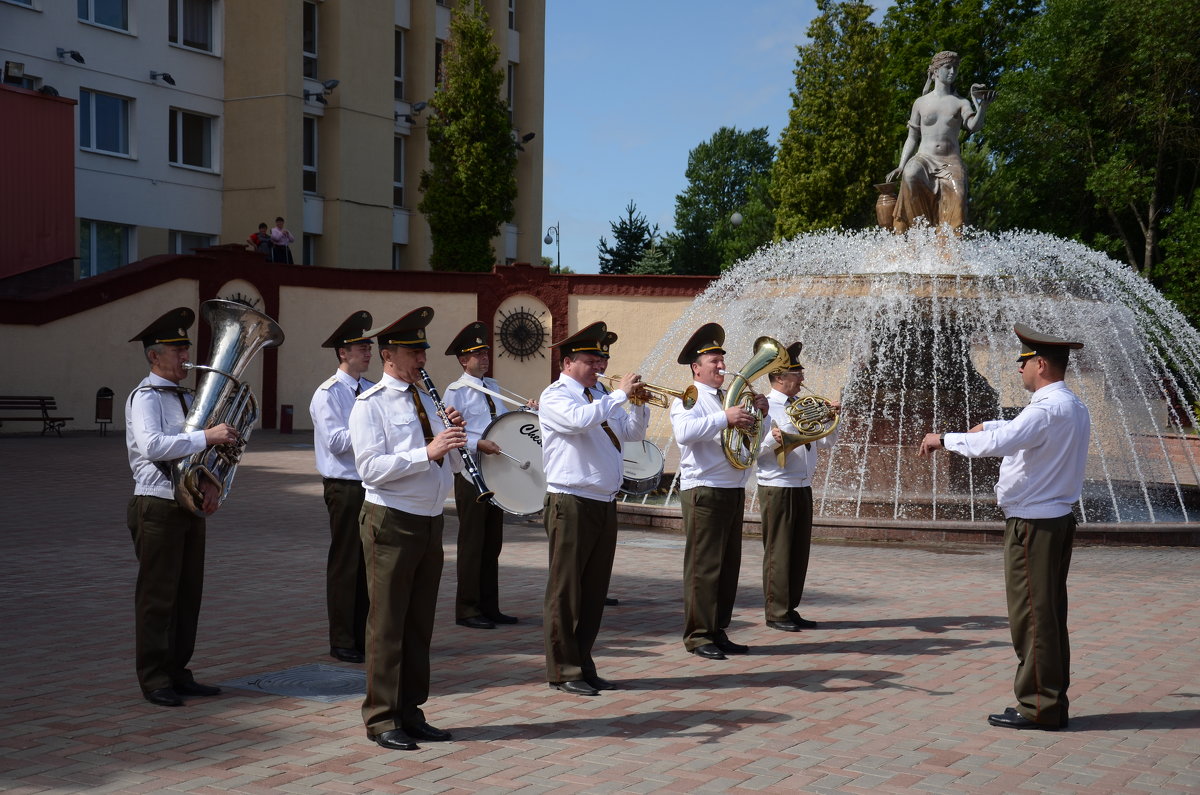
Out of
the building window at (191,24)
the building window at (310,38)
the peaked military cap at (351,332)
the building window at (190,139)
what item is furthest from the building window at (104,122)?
the peaked military cap at (351,332)

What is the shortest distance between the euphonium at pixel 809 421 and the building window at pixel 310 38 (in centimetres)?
2931

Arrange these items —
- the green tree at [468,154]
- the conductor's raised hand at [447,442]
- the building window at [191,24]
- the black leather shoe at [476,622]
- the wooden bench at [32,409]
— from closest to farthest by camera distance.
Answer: the conductor's raised hand at [447,442] → the black leather shoe at [476,622] → the wooden bench at [32,409] → the green tree at [468,154] → the building window at [191,24]

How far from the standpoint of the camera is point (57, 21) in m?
30.6

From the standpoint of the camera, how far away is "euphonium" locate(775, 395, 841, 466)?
9.12 m

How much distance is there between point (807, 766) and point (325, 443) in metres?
3.80

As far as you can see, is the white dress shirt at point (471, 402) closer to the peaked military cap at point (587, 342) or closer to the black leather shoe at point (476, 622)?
the black leather shoe at point (476, 622)

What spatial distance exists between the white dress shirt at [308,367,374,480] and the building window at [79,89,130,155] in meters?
26.2

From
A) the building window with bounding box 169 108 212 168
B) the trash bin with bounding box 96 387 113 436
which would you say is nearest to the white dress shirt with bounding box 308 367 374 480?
the trash bin with bounding box 96 387 113 436

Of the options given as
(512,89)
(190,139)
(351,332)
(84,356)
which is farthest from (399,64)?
(351,332)

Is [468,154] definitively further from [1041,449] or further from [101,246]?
[1041,449]

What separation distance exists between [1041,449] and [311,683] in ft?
13.6

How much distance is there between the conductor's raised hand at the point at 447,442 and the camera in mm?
5867

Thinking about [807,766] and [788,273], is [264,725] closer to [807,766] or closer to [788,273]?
[807,766]

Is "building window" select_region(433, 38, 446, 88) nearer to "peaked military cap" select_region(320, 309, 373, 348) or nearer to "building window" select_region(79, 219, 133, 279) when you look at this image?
"building window" select_region(79, 219, 133, 279)
